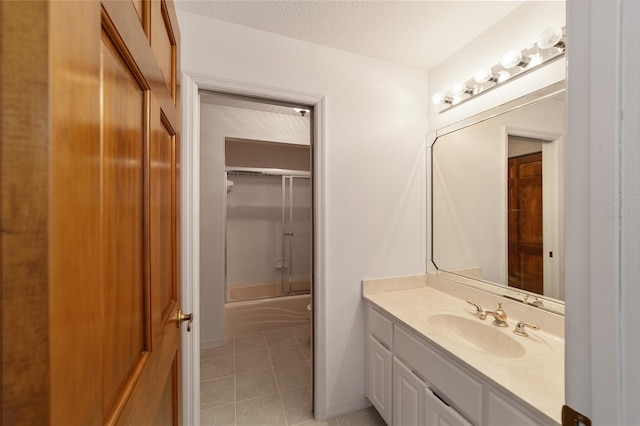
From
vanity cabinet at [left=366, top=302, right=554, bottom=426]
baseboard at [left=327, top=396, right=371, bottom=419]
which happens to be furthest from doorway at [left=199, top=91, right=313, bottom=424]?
vanity cabinet at [left=366, top=302, right=554, bottom=426]

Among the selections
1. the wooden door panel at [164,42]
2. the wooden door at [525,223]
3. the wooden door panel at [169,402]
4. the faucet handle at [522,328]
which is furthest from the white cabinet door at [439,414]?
the wooden door panel at [164,42]

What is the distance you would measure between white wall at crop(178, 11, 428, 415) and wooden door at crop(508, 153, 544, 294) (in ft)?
1.81

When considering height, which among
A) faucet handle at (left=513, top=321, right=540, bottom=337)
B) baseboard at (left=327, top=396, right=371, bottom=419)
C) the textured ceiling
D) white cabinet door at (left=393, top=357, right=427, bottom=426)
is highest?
the textured ceiling

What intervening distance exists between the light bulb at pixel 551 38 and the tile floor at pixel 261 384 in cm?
217

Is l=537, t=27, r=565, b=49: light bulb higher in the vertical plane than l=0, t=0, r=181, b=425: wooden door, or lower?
higher

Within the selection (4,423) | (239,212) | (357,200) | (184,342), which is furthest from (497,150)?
(239,212)

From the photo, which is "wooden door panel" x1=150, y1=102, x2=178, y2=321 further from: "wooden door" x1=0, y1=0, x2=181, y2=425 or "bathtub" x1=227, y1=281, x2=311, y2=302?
"bathtub" x1=227, y1=281, x2=311, y2=302

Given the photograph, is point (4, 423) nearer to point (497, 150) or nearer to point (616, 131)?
point (616, 131)

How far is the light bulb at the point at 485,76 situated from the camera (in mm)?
1401

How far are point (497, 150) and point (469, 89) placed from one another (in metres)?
0.42

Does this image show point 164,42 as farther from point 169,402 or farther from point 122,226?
point 169,402

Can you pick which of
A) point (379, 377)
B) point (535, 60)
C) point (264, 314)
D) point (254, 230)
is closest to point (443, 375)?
point (379, 377)

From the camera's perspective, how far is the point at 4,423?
0.22 metres

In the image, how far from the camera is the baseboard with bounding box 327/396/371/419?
5.16 feet
